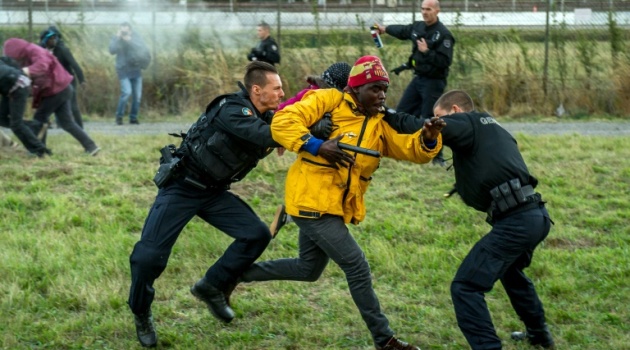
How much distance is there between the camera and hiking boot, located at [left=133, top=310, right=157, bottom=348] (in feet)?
19.9

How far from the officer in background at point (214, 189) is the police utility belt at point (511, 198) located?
1479 mm

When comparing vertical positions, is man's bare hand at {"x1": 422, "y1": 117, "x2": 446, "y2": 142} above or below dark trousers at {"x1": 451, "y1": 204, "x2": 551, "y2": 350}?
above

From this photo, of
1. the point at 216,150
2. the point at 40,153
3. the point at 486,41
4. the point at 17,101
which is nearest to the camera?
the point at 216,150

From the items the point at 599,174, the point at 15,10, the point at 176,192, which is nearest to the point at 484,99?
the point at 599,174

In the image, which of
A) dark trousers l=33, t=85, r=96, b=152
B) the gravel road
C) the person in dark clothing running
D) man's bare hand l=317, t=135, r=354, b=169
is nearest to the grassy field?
dark trousers l=33, t=85, r=96, b=152

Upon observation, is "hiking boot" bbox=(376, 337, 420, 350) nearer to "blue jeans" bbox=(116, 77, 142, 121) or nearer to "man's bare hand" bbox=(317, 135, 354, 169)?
"man's bare hand" bbox=(317, 135, 354, 169)

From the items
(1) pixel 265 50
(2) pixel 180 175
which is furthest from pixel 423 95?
(2) pixel 180 175

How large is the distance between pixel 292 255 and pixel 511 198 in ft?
10.3

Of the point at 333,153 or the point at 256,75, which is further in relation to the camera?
the point at 256,75

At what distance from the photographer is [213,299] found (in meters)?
6.39

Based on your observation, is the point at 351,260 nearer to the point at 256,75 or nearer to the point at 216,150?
the point at 216,150

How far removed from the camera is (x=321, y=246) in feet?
18.6

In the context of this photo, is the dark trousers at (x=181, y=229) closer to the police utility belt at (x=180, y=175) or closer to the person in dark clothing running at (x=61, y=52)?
the police utility belt at (x=180, y=175)

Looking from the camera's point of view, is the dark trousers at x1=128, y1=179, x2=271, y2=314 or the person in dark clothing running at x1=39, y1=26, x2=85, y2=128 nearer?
the dark trousers at x1=128, y1=179, x2=271, y2=314
